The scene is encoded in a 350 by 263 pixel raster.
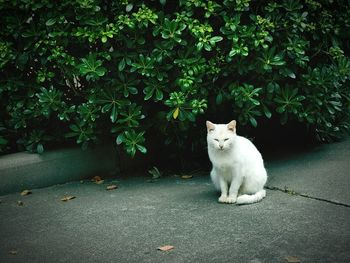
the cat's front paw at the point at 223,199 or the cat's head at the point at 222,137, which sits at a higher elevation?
the cat's head at the point at 222,137

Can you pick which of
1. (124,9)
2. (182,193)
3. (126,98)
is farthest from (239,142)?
(124,9)

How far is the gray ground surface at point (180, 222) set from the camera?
3.61m

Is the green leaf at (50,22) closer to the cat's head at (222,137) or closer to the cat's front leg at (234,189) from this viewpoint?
the cat's head at (222,137)

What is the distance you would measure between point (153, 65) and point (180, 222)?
1.93m

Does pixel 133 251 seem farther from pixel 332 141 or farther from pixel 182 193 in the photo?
pixel 332 141

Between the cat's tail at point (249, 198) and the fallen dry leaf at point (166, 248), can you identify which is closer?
the fallen dry leaf at point (166, 248)

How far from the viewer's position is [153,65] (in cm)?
533

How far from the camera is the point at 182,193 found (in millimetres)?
5254

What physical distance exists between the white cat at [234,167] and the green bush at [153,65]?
68cm

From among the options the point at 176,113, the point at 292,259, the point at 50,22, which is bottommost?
the point at 292,259

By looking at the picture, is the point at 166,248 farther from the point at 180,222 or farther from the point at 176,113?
the point at 176,113

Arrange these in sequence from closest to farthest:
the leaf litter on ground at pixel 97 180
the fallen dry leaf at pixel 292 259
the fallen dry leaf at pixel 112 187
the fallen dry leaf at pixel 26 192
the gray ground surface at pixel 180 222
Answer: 1. the fallen dry leaf at pixel 292 259
2. the gray ground surface at pixel 180 222
3. the fallen dry leaf at pixel 26 192
4. the fallen dry leaf at pixel 112 187
5. the leaf litter on ground at pixel 97 180

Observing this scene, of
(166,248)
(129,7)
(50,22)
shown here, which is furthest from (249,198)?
(50,22)

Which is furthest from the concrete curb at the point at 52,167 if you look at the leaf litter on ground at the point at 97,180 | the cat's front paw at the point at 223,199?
the cat's front paw at the point at 223,199
